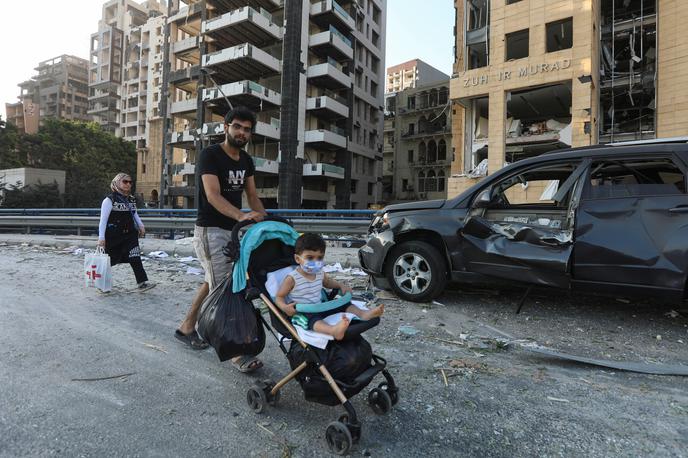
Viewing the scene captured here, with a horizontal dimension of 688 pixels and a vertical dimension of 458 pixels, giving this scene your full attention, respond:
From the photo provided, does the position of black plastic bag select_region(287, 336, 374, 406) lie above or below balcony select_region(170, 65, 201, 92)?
below

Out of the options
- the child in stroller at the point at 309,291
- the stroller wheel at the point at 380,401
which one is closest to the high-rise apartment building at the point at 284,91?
the child in stroller at the point at 309,291

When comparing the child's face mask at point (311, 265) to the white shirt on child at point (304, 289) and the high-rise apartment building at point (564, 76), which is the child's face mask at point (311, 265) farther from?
the high-rise apartment building at point (564, 76)

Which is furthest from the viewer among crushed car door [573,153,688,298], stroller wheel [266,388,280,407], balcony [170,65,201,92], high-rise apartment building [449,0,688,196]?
balcony [170,65,201,92]

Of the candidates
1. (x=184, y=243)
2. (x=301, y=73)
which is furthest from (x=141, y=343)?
(x=301, y=73)

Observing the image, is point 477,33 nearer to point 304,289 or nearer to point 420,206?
point 420,206

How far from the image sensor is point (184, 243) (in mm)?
10148

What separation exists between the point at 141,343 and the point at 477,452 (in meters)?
3.01

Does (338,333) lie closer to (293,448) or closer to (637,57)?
(293,448)

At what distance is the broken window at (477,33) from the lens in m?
22.4

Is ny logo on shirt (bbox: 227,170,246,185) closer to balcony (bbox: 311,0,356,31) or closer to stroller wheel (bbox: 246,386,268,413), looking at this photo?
stroller wheel (bbox: 246,386,268,413)

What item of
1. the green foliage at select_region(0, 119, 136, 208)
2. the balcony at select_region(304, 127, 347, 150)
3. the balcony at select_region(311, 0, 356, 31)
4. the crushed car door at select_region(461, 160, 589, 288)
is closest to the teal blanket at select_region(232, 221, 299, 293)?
the crushed car door at select_region(461, 160, 589, 288)

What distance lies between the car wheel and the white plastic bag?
13.0ft

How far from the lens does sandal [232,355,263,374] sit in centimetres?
287

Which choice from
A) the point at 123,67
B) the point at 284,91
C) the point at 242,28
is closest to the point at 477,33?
the point at 284,91
